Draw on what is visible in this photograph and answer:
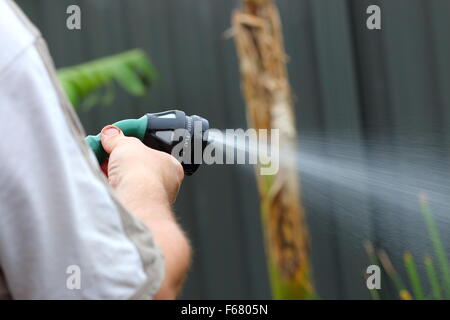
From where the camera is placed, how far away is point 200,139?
1672 mm

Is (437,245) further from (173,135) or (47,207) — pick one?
(47,207)

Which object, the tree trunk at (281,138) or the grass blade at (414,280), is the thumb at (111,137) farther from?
the tree trunk at (281,138)

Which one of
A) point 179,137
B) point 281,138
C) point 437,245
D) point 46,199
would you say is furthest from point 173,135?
point 281,138

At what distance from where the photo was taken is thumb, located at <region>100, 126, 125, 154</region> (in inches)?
58.4

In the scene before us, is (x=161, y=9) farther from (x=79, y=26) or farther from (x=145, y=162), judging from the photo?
(x=145, y=162)

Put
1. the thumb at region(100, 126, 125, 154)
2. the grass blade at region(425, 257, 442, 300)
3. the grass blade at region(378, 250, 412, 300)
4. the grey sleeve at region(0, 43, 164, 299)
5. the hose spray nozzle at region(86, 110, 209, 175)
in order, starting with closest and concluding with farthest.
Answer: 1. the grey sleeve at region(0, 43, 164, 299)
2. the thumb at region(100, 126, 125, 154)
3. the hose spray nozzle at region(86, 110, 209, 175)
4. the grass blade at region(425, 257, 442, 300)
5. the grass blade at region(378, 250, 412, 300)

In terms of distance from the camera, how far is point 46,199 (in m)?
0.91

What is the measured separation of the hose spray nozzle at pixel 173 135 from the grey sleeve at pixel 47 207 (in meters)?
0.69

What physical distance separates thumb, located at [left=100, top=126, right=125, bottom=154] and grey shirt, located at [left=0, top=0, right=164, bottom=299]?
517 mm

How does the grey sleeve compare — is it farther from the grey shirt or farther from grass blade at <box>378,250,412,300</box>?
grass blade at <box>378,250,412,300</box>

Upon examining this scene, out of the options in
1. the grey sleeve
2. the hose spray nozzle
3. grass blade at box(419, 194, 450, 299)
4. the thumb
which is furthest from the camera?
grass blade at box(419, 194, 450, 299)

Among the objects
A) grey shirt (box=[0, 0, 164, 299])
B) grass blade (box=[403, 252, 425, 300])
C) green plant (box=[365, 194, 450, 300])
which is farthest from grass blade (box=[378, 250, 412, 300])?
grey shirt (box=[0, 0, 164, 299])

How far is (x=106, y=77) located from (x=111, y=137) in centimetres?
207
